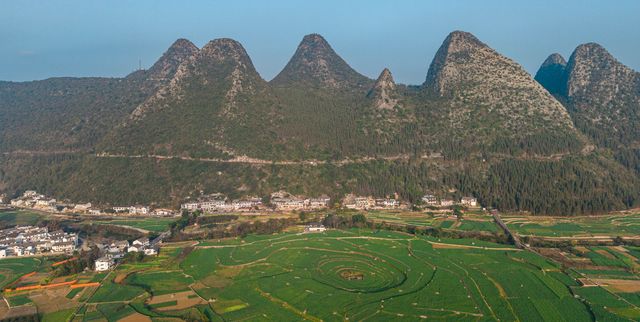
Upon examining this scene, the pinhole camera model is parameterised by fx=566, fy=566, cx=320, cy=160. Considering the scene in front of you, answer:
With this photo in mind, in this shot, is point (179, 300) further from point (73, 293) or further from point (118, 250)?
point (118, 250)

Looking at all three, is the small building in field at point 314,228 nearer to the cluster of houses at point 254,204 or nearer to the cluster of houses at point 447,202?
the cluster of houses at point 254,204

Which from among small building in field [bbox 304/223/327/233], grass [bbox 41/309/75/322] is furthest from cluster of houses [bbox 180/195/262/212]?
grass [bbox 41/309/75/322]

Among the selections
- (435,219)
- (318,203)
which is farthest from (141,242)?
(435,219)

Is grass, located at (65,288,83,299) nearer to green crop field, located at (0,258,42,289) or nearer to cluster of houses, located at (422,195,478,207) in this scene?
green crop field, located at (0,258,42,289)

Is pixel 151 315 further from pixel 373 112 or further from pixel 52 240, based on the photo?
pixel 373 112

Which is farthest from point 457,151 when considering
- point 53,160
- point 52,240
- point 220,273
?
point 53,160
